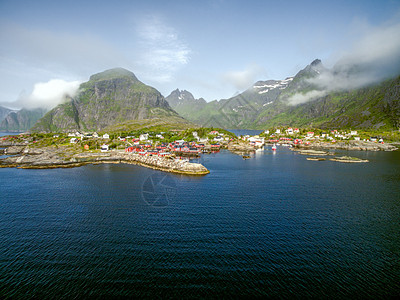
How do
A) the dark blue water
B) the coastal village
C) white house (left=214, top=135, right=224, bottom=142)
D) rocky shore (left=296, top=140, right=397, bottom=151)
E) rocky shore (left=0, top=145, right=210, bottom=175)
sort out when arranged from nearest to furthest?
the dark blue water
rocky shore (left=0, top=145, right=210, bottom=175)
the coastal village
rocky shore (left=296, top=140, right=397, bottom=151)
white house (left=214, top=135, right=224, bottom=142)

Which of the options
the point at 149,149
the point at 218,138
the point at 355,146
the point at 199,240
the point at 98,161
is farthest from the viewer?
the point at 218,138

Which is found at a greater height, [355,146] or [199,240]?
[355,146]

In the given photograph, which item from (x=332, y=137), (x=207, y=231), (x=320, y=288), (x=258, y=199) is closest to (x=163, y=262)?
(x=207, y=231)

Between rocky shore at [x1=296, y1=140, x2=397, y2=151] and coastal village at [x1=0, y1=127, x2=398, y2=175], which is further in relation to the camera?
rocky shore at [x1=296, y1=140, x2=397, y2=151]

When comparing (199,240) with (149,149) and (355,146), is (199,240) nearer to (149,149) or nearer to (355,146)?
(149,149)

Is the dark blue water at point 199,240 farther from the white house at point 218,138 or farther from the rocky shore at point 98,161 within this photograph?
the white house at point 218,138

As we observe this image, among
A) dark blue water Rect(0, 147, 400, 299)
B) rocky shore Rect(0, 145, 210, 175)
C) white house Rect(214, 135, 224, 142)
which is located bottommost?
dark blue water Rect(0, 147, 400, 299)

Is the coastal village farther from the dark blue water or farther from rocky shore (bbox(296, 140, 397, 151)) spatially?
the dark blue water

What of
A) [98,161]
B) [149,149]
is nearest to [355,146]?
[149,149]

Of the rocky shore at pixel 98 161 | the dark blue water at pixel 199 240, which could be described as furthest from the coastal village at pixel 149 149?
the dark blue water at pixel 199 240

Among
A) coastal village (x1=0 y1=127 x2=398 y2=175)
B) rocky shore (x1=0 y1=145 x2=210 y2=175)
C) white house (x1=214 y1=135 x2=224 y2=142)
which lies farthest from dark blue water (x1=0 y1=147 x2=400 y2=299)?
white house (x1=214 y1=135 x2=224 y2=142)
